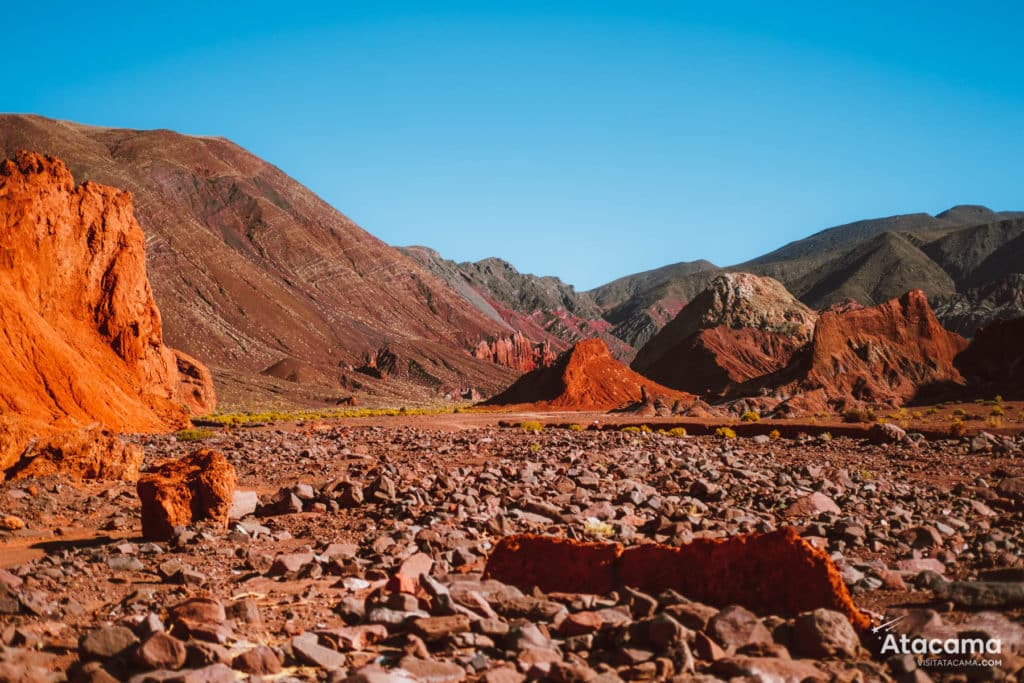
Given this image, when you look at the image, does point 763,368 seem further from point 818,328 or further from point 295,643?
point 295,643

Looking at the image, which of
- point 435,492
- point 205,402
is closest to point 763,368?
point 205,402

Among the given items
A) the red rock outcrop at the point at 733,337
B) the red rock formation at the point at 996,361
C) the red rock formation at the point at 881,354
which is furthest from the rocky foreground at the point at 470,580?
the red rock outcrop at the point at 733,337

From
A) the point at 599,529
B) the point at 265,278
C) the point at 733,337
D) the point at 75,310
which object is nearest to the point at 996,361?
the point at 733,337

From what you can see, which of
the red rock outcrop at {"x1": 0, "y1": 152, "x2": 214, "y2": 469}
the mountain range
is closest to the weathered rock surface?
the red rock outcrop at {"x1": 0, "y1": 152, "x2": 214, "y2": 469}

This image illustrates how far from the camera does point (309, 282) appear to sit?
426 feet

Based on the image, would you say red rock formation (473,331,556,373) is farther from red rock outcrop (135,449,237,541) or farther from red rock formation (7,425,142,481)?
red rock outcrop (135,449,237,541)

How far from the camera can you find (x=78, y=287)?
29406mm

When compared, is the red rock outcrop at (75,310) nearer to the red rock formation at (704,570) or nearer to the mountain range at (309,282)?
the red rock formation at (704,570)

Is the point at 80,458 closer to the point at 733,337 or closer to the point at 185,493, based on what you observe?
the point at 185,493

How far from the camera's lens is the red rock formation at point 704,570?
5180mm

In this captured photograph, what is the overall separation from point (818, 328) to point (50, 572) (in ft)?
160

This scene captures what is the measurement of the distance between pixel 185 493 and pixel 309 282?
124815mm

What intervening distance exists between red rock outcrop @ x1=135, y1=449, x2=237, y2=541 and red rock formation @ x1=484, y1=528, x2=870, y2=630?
13.6 feet

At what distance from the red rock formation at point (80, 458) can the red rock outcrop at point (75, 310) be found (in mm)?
7544
